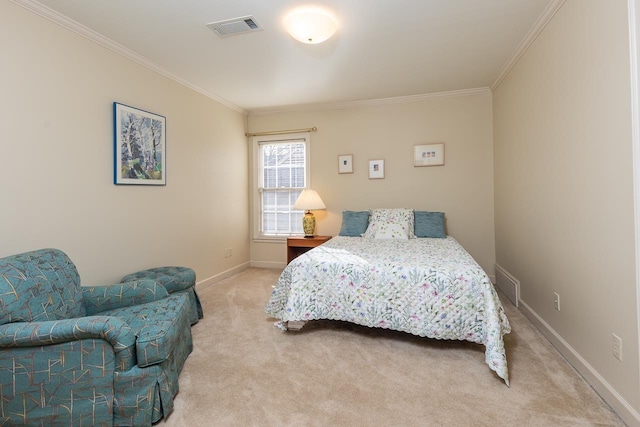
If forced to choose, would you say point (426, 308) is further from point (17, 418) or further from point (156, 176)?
point (156, 176)

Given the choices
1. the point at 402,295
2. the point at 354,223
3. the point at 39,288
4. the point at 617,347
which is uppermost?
the point at 354,223

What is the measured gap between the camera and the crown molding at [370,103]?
4039mm

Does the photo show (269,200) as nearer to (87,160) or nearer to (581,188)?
(87,160)

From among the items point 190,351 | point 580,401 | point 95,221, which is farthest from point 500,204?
point 95,221

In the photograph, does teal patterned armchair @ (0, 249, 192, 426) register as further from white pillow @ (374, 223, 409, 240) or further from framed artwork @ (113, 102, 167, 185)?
white pillow @ (374, 223, 409, 240)

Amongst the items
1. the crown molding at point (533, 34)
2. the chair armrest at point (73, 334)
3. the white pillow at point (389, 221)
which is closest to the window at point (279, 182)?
the white pillow at point (389, 221)

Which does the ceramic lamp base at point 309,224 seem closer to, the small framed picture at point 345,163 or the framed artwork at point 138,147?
the small framed picture at point 345,163

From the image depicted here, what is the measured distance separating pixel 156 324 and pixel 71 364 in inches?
15.1

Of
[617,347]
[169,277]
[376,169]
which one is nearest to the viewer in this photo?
[617,347]

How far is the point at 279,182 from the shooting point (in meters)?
4.91

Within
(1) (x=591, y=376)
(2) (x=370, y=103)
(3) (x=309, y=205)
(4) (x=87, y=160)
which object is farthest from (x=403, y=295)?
(2) (x=370, y=103)

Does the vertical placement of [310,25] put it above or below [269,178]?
above

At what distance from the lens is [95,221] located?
2.62 m

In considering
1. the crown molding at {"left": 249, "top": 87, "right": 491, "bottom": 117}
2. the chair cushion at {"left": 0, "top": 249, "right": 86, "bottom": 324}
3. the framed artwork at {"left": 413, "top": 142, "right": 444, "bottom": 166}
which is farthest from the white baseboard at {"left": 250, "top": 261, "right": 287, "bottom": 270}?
the chair cushion at {"left": 0, "top": 249, "right": 86, "bottom": 324}
